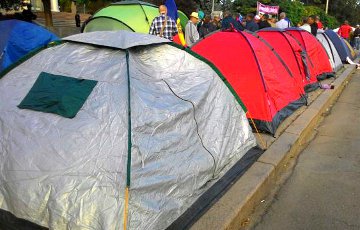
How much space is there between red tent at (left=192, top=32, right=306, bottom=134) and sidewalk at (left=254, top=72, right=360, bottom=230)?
81 centimetres

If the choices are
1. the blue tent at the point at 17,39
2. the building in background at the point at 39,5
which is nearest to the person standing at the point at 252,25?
the blue tent at the point at 17,39

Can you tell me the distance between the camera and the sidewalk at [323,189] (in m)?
4.00

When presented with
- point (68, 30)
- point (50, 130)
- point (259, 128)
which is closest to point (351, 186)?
point (259, 128)

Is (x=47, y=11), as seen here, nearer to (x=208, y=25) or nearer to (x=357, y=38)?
(x=208, y=25)

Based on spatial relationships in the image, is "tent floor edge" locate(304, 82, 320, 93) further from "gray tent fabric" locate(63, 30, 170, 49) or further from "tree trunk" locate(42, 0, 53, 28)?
"tree trunk" locate(42, 0, 53, 28)

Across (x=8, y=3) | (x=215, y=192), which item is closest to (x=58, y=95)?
(x=215, y=192)

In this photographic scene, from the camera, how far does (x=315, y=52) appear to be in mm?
10945

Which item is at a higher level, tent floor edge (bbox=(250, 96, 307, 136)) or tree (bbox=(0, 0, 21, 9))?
tree (bbox=(0, 0, 21, 9))

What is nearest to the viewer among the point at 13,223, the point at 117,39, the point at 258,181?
the point at 13,223

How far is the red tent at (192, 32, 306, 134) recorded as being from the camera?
19.8 feet

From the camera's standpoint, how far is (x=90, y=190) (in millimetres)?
3145

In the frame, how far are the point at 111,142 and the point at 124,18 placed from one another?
346 inches

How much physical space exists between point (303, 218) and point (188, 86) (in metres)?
1.83

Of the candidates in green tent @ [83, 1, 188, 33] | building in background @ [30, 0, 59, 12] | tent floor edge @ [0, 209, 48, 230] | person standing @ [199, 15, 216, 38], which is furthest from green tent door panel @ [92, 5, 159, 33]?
building in background @ [30, 0, 59, 12]
